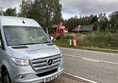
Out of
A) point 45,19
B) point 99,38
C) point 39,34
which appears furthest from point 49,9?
point 39,34

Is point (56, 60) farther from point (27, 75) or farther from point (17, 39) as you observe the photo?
point (17, 39)

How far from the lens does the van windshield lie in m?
5.95

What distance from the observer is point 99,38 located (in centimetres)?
2356

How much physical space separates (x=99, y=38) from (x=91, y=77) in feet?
56.1

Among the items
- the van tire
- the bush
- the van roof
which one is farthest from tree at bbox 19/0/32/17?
the van tire

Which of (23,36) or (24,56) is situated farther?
(23,36)

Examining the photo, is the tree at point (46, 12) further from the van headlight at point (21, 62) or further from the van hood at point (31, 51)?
the van headlight at point (21, 62)

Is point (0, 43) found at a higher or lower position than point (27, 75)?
higher

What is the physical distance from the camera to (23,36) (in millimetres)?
6250

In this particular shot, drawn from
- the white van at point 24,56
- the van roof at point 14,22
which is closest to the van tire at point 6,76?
the white van at point 24,56

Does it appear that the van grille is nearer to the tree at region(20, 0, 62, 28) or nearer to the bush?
the bush

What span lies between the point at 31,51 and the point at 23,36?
111cm

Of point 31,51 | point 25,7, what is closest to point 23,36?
point 31,51

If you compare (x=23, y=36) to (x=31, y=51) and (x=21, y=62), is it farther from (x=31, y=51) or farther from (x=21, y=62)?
(x=21, y=62)
